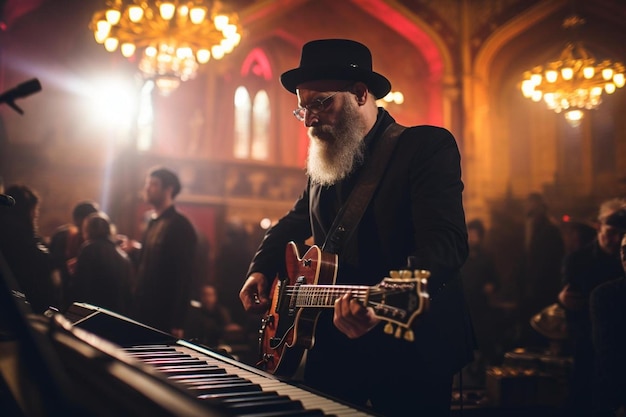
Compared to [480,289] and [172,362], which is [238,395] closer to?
[172,362]

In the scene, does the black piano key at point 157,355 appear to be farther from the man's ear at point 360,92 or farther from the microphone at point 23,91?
the man's ear at point 360,92

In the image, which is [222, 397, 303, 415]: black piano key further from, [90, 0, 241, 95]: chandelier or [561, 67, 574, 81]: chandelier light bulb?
[561, 67, 574, 81]: chandelier light bulb

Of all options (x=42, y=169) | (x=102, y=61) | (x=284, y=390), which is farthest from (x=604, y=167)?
(x=284, y=390)

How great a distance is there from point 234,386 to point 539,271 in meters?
6.80

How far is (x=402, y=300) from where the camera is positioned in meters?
1.74

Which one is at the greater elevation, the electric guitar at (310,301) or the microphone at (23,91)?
the microphone at (23,91)

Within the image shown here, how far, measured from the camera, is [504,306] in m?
10.4

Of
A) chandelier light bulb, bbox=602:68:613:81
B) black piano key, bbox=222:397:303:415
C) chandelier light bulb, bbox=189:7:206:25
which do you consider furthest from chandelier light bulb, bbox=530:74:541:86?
black piano key, bbox=222:397:303:415

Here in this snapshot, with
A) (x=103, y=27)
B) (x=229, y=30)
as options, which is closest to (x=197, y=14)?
(x=229, y=30)

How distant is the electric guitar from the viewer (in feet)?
5.65

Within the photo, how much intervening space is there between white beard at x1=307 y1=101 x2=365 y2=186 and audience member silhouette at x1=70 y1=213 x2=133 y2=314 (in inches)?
128

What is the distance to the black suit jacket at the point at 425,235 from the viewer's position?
2.03m

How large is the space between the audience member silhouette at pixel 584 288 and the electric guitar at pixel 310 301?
3.15m

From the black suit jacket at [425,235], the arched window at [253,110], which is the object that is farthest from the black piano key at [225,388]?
the arched window at [253,110]
